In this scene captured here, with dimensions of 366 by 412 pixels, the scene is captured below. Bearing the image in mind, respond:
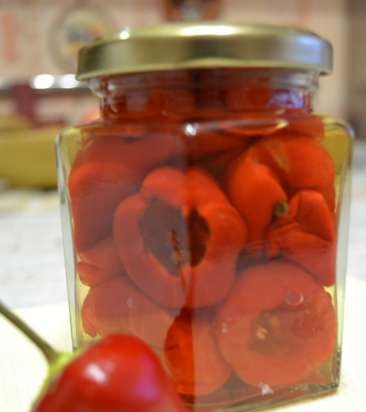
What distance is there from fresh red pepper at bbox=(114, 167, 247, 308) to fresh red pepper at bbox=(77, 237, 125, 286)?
15 mm

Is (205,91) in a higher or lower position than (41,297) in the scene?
higher

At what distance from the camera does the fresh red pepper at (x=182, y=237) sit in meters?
0.27

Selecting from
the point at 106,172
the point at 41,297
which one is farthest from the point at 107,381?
the point at 41,297

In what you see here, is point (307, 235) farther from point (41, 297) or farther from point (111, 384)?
point (41, 297)

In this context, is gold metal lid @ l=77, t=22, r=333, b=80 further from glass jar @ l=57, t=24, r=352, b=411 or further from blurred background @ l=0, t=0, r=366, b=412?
blurred background @ l=0, t=0, r=366, b=412

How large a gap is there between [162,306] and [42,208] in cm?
75

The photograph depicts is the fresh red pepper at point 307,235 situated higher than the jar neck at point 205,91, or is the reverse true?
the jar neck at point 205,91

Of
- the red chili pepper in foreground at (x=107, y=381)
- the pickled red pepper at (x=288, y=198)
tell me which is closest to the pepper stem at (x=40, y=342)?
the red chili pepper in foreground at (x=107, y=381)

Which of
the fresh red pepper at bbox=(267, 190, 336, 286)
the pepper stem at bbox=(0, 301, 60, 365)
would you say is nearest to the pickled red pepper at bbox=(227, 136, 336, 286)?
the fresh red pepper at bbox=(267, 190, 336, 286)

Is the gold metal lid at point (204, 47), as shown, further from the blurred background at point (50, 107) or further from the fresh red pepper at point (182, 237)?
the blurred background at point (50, 107)

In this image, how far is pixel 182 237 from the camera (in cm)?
27

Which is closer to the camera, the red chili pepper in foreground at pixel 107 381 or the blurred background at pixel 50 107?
the red chili pepper in foreground at pixel 107 381

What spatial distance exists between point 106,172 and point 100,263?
0.05 metres

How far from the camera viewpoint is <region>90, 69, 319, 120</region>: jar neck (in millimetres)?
287
